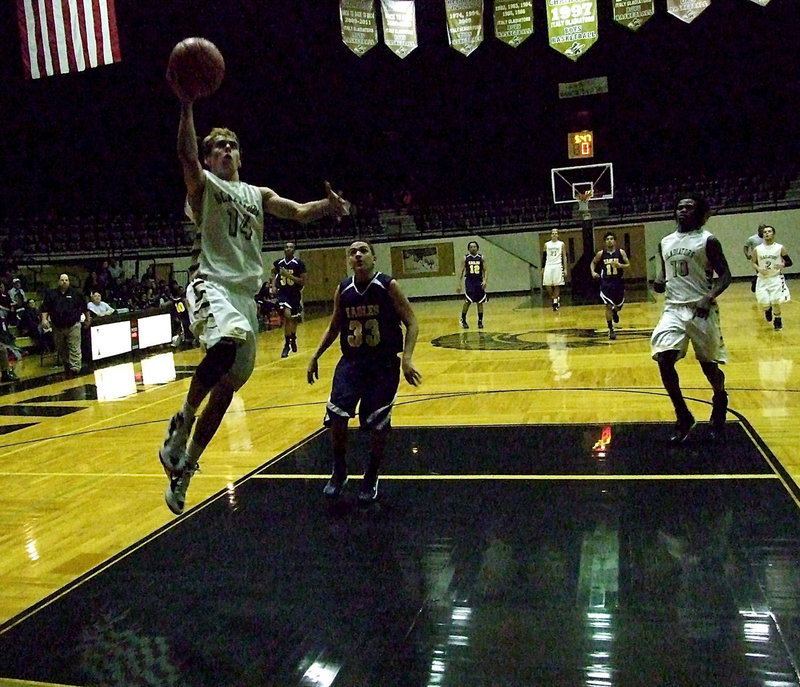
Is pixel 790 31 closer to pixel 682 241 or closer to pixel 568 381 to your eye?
pixel 568 381

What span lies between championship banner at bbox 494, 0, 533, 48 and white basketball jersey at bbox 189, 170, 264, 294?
37.9ft

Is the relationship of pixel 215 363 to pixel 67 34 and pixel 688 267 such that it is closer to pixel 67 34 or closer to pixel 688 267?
pixel 688 267

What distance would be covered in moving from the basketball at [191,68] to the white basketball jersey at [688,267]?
10.7 ft

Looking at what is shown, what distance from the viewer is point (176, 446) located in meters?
3.35

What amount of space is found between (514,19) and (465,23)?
35.7 inches

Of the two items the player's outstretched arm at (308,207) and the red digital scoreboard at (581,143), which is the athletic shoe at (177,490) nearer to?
the player's outstretched arm at (308,207)

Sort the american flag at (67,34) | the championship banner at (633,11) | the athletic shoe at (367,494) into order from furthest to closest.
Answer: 1. the championship banner at (633,11)
2. the american flag at (67,34)
3. the athletic shoe at (367,494)

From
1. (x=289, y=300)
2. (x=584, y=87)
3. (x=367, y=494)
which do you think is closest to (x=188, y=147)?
(x=367, y=494)

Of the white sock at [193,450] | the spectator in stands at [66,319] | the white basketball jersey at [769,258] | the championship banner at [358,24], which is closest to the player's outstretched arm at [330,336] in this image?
the white sock at [193,450]

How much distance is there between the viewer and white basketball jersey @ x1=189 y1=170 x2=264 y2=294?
3.27m

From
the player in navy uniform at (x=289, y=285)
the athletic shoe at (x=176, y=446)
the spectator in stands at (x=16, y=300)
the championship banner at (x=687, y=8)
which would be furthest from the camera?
the spectator in stands at (x=16, y=300)

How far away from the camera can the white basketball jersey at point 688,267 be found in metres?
5.11

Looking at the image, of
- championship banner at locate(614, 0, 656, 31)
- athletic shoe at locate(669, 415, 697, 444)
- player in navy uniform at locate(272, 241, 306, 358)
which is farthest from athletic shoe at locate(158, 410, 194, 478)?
championship banner at locate(614, 0, 656, 31)

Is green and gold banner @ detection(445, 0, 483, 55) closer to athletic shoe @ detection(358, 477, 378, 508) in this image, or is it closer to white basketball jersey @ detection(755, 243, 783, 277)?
white basketball jersey @ detection(755, 243, 783, 277)
